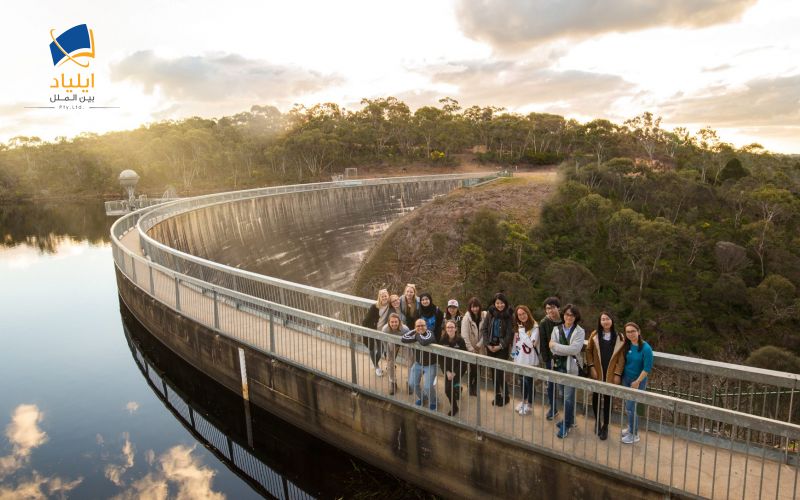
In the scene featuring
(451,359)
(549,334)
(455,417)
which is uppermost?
(549,334)

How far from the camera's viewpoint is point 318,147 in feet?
236

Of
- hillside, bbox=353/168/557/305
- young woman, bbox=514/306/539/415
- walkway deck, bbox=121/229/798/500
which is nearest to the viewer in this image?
walkway deck, bbox=121/229/798/500

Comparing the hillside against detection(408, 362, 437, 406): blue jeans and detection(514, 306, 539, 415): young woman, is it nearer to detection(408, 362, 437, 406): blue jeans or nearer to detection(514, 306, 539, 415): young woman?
detection(408, 362, 437, 406): blue jeans

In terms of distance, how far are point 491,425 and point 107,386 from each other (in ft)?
33.8

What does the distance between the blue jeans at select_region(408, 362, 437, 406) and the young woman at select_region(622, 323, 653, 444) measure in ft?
7.66

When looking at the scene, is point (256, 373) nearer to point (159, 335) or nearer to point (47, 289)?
point (159, 335)

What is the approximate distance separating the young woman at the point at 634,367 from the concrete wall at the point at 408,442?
631 millimetres

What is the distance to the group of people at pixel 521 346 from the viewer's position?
5.88 meters

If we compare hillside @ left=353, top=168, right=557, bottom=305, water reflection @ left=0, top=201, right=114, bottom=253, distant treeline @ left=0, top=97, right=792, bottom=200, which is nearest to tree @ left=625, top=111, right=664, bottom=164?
distant treeline @ left=0, top=97, right=792, bottom=200

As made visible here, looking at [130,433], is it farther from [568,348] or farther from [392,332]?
[568,348]

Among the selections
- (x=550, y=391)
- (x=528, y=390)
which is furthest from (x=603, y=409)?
(x=528, y=390)

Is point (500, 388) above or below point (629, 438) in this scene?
above

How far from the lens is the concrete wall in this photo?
19.4ft

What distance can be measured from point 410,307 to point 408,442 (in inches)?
73.5
